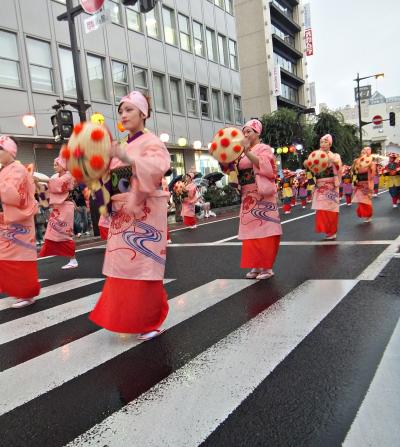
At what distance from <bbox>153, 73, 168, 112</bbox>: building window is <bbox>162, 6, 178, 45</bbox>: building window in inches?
80.9

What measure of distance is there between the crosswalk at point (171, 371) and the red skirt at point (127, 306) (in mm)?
176

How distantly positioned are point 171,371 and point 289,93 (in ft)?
154

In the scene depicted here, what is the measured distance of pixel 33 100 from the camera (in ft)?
50.7

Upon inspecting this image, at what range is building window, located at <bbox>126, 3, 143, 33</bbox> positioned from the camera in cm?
2058

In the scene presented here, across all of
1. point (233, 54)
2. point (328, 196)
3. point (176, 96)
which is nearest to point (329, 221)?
point (328, 196)

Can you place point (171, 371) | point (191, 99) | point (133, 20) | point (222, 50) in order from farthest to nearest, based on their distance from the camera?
point (222, 50)
point (191, 99)
point (133, 20)
point (171, 371)

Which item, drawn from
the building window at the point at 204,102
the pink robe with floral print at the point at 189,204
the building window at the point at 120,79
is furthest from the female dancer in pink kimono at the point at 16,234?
the building window at the point at 204,102

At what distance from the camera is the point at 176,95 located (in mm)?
23922

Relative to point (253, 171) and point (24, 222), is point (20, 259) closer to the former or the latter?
point (24, 222)

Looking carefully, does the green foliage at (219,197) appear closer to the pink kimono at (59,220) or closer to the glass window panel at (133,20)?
the glass window panel at (133,20)

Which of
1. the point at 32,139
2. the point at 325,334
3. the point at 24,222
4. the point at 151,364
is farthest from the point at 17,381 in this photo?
the point at 32,139

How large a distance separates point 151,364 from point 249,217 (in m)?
2.87

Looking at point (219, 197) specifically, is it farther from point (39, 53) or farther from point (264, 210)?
point (264, 210)

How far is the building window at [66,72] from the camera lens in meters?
17.0
